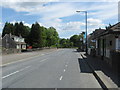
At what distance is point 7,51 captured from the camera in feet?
172

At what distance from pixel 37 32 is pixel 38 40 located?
3.68 metres

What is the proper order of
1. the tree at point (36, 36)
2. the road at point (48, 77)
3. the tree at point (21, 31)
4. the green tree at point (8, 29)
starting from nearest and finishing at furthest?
the road at point (48, 77) → the tree at point (36, 36) → the tree at point (21, 31) → the green tree at point (8, 29)

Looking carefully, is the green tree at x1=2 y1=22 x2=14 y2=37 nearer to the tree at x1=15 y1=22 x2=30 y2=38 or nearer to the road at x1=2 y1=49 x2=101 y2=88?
the tree at x1=15 y1=22 x2=30 y2=38

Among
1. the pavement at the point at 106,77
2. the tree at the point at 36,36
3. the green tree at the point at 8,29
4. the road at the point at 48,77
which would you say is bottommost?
the road at the point at 48,77

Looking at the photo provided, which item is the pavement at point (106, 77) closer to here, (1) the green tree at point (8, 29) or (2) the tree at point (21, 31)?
(2) the tree at point (21, 31)

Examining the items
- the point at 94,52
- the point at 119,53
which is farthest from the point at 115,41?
the point at 94,52

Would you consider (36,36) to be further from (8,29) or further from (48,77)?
(48,77)

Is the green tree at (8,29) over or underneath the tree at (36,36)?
over

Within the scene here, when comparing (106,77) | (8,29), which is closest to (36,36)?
(8,29)

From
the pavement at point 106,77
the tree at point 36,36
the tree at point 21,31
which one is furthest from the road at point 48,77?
the tree at point 21,31

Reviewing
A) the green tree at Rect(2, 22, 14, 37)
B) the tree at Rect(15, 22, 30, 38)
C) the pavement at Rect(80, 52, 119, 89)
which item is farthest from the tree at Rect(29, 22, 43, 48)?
the pavement at Rect(80, 52, 119, 89)

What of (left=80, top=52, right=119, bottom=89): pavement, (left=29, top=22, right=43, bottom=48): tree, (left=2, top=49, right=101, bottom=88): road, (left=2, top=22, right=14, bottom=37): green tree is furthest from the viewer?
(left=2, top=22, right=14, bottom=37): green tree

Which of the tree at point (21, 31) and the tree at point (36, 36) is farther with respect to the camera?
the tree at point (21, 31)

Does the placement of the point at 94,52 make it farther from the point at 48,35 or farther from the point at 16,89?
the point at 48,35
